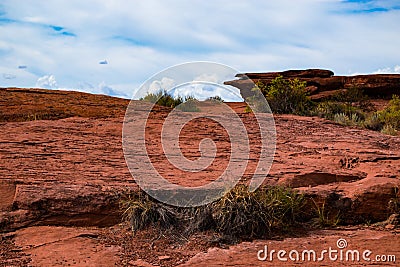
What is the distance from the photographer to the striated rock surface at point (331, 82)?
832 inches

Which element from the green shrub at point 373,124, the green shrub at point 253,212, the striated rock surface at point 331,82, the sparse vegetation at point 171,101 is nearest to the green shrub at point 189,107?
the sparse vegetation at point 171,101

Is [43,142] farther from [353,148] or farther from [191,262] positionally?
[353,148]

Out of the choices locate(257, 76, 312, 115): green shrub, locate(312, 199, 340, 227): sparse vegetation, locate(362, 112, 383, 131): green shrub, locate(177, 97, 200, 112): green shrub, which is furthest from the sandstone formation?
locate(257, 76, 312, 115): green shrub

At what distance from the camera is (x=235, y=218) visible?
5.40 meters

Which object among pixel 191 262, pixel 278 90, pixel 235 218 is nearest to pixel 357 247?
pixel 235 218

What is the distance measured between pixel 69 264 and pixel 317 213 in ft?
9.32

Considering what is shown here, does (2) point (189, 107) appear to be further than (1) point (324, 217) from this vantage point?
Yes

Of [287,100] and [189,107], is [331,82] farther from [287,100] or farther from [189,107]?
[189,107]

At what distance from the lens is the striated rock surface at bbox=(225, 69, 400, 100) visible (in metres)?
21.1

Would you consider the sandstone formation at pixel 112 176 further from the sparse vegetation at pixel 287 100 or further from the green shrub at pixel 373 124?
the sparse vegetation at pixel 287 100

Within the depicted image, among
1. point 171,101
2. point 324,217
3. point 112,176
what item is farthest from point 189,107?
point 324,217

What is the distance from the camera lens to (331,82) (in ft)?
70.1

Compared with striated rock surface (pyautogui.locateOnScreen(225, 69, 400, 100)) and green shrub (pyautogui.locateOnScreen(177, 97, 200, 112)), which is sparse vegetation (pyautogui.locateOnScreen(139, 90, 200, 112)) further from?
striated rock surface (pyautogui.locateOnScreen(225, 69, 400, 100))

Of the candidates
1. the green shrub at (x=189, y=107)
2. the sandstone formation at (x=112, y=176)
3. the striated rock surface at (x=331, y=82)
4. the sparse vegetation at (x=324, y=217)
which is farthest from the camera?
the striated rock surface at (x=331, y=82)
